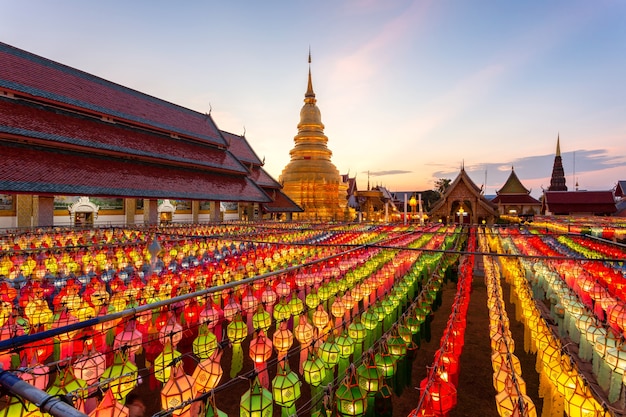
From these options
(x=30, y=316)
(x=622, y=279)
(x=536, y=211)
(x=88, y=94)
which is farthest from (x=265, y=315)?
(x=536, y=211)

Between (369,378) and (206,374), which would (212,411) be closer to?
(206,374)

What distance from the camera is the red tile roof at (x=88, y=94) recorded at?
63.5ft

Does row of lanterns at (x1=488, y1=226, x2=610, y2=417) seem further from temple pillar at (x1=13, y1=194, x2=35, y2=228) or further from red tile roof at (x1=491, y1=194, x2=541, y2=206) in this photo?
red tile roof at (x1=491, y1=194, x2=541, y2=206)

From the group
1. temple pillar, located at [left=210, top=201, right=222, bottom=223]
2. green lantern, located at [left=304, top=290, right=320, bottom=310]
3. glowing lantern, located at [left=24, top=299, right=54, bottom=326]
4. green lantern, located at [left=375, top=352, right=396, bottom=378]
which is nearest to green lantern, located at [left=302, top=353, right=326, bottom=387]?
green lantern, located at [left=375, top=352, right=396, bottom=378]

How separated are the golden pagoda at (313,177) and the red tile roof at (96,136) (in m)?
7.69

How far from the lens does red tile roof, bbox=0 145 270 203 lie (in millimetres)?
16469

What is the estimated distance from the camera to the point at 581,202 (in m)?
42.1

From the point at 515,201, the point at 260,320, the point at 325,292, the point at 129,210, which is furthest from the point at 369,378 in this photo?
the point at 515,201

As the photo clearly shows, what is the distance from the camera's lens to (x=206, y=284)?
7.40 metres

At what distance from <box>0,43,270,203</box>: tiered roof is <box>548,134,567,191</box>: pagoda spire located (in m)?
52.4

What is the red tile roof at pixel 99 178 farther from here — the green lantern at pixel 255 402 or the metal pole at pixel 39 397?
the metal pole at pixel 39 397

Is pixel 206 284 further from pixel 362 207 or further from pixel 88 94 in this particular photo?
pixel 362 207

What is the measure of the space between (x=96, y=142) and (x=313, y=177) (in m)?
19.6

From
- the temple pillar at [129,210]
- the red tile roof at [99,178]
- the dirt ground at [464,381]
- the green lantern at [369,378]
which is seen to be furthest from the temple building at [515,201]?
the green lantern at [369,378]
